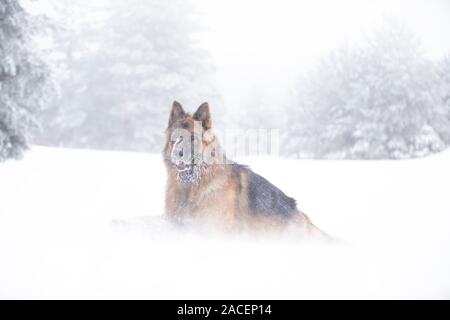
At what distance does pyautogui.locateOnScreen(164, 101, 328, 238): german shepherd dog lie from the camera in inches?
164

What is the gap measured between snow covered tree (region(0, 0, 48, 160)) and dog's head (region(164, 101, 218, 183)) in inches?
223

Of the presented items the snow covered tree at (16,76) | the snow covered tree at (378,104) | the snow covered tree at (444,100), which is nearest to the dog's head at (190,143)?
the snow covered tree at (16,76)

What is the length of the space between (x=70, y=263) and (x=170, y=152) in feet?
4.95

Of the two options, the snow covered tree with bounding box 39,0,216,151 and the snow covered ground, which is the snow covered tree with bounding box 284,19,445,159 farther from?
the snow covered ground

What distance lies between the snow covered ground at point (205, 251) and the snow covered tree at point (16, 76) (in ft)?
7.35

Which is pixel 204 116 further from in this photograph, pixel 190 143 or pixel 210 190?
pixel 210 190

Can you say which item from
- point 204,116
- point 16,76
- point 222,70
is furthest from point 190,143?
point 222,70

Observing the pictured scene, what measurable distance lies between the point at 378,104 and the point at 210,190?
72.5 feet

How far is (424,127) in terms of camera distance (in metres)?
22.8

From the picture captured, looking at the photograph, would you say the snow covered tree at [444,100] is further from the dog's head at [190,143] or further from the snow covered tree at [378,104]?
the dog's head at [190,143]

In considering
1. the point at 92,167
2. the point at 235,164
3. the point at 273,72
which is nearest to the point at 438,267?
the point at 235,164

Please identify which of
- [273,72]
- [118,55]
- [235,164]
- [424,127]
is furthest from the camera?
[273,72]

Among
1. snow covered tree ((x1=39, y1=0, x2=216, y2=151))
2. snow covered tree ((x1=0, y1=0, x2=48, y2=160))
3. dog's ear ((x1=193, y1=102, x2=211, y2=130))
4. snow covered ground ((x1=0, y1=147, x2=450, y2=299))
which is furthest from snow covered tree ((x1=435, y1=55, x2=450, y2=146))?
dog's ear ((x1=193, y1=102, x2=211, y2=130))
